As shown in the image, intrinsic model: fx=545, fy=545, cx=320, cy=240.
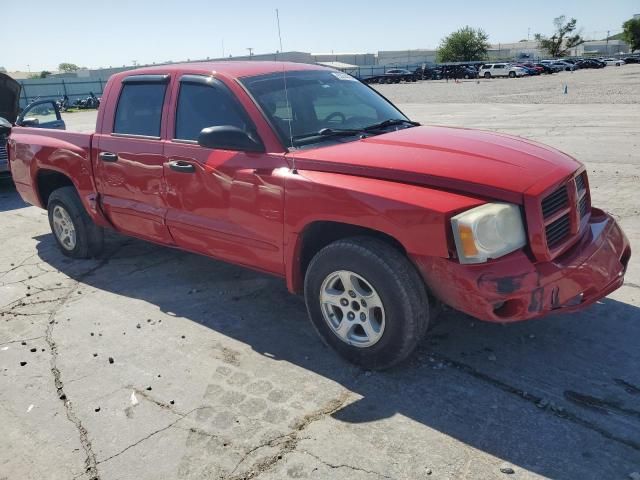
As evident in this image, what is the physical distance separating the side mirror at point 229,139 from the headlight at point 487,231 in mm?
1499

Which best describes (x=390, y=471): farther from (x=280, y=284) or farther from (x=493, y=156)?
(x=280, y=284)

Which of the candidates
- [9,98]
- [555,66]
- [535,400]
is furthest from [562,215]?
[555,66]

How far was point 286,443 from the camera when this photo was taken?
279 cm

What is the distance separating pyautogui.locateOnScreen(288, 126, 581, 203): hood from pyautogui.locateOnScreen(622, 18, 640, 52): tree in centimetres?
10875

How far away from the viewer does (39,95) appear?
38844mm

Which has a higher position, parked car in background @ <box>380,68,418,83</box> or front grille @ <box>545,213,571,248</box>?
parked car in background @ <box>380,68,418,83</box>

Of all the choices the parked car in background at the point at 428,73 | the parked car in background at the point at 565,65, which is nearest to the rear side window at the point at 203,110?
the parked car in background at the point at 428,73

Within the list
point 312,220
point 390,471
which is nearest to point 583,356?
point 390,471

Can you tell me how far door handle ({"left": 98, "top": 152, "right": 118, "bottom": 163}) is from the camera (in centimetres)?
475

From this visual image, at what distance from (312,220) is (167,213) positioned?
1.58 meters

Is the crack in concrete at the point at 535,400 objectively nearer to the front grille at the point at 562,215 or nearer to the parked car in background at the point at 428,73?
the front grille at the point at 562,215

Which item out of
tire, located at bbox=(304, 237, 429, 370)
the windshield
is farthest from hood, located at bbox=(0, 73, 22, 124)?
tire, located at bbox=(304, 237, 429, 370)

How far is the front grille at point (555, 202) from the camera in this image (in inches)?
120

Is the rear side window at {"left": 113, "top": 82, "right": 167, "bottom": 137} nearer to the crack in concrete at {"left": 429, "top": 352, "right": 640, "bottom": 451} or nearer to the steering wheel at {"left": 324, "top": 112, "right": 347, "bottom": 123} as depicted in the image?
the steering wheel at {"left": 324, "top": 112, "right": 347, "bottom": 123}
